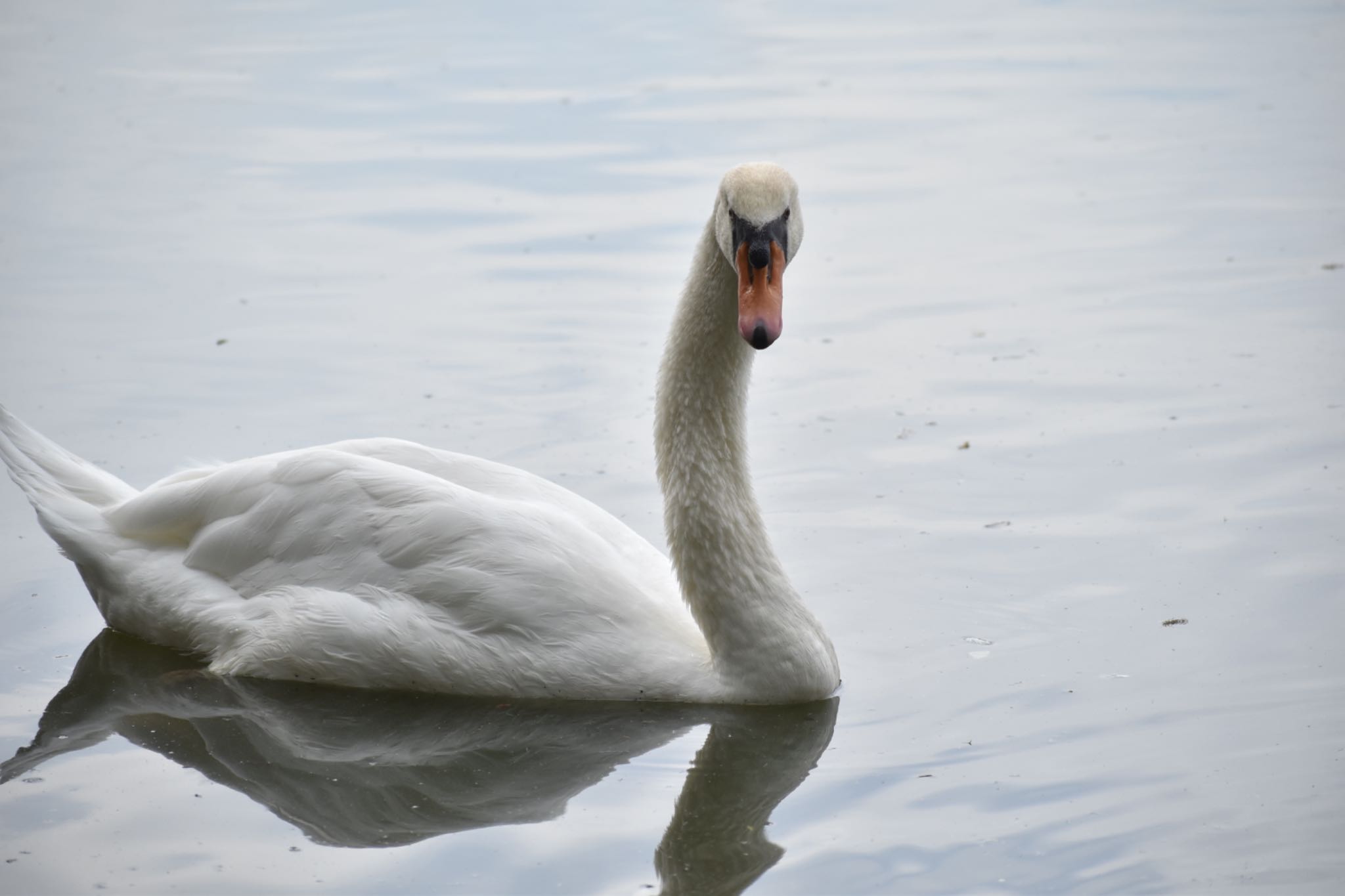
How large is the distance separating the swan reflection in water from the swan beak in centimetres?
149

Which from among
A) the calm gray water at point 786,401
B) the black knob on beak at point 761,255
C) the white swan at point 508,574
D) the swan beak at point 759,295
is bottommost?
the calm gray water at point 786,401

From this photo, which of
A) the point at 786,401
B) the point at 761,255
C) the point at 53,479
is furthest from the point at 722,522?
the point at 786,401

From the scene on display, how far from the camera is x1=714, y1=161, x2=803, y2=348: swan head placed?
241 inches

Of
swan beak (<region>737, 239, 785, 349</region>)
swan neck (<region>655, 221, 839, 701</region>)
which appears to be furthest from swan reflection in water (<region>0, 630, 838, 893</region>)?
swan beak (<region>737, 239, 785, 349</region>)

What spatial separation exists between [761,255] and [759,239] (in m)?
0.06

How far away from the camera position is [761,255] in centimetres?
616

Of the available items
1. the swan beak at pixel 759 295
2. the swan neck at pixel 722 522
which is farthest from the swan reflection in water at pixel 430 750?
the swan beak at pixel 759 295

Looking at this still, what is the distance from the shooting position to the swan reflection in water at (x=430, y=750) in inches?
234

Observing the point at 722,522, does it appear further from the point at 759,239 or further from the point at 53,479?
the point at 53,479

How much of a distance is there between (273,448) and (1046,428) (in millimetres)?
3947

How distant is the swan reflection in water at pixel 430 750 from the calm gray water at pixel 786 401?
2cm

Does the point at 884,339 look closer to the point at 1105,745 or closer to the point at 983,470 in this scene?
the point at 983,470

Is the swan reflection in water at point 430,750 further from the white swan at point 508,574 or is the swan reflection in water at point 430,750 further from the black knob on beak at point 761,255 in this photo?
the black knob on beak at point 761,255

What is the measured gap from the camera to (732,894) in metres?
5.54
